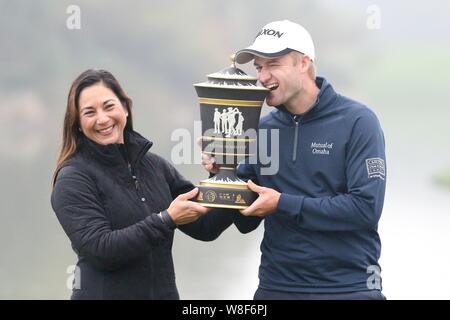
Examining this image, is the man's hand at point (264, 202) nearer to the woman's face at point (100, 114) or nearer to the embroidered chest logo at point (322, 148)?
the embroidered chest logo at point (322, 148)

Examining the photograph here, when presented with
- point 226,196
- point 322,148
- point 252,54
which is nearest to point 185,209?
point 226,196

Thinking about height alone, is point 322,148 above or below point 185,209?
above

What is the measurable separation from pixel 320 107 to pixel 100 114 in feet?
2.71

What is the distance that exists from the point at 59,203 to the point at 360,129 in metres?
1.13

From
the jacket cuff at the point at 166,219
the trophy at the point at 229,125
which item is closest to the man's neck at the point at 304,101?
the trophy at the point at 229,125

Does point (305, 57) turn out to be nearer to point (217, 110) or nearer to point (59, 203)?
point (217, 110)

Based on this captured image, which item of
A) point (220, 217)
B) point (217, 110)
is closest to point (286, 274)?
point (220, 217)

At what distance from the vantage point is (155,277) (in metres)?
3.30

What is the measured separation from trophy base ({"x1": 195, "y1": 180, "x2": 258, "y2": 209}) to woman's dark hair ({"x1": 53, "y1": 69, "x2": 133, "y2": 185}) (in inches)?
20.1

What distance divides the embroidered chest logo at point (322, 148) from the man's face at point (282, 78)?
0.20 metres

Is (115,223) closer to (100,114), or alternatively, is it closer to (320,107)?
(100,114)

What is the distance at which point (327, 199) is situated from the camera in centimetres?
329

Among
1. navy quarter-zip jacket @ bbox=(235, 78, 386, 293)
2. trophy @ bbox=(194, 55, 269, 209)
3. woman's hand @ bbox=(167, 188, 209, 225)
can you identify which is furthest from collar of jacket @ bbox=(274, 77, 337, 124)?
woman's hand @ bbox=(167, 188, 209, 225)

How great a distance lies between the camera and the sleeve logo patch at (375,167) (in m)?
3.25
